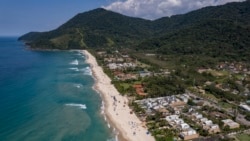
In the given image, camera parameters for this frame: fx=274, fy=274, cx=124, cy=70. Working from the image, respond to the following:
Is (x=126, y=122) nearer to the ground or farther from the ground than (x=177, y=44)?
nearer to the ground

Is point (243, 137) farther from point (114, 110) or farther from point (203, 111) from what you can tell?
point (114, 110)

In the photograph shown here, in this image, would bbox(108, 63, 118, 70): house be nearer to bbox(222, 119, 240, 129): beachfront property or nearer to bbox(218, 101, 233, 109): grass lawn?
bbox(218, 101, 233, 109): grass lawn

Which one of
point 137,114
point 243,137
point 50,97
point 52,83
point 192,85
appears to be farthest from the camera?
point 52,83

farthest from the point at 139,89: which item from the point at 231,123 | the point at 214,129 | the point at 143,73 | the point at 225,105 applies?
the point at 214,129

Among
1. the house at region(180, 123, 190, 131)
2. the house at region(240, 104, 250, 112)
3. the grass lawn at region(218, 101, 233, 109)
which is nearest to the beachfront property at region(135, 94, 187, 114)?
the grass lawn at region(218, 101, 233, 109)

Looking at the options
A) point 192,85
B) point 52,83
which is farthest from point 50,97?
point 192,85

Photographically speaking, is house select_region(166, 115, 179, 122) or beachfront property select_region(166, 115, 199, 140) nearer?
beachfront property select_region(166, 115, 199, 140)
